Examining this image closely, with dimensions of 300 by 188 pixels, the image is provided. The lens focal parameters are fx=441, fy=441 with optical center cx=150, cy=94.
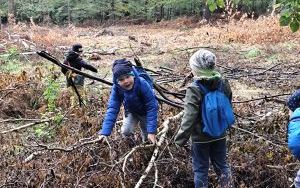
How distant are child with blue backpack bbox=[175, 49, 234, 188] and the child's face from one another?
0.77 m

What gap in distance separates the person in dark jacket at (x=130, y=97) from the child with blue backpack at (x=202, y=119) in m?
0.64

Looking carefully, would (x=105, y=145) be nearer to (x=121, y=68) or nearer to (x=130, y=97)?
(x=130, y=97)

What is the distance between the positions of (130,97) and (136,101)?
0.31 feet

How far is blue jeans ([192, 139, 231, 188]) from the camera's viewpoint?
4383 millimetres

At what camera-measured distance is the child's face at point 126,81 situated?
461cm

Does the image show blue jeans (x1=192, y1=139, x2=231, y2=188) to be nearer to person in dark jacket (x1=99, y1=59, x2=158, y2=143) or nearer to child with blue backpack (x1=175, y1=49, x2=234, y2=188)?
child with blue backpack (x1=175, y1=49, x2=234, y2=188)

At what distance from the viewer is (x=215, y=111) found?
403 cm

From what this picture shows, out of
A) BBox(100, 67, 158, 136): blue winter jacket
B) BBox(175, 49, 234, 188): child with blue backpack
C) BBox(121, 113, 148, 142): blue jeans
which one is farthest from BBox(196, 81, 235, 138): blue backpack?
BBox(121, 113, 148, 142): blue jeans

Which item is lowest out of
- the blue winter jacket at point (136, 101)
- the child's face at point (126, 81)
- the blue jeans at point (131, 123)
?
the blue jeans at point (131, 123)

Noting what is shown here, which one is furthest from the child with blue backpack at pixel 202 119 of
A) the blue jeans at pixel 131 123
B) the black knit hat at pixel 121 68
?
the blue jeans at pixel 131 123

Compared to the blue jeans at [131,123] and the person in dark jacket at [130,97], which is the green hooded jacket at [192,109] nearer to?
the person in dark jacket at [130,97]

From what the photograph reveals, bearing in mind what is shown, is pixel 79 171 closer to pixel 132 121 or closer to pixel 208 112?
pixel 132 121

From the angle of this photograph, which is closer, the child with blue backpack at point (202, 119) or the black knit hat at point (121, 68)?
the child with blue backpack at point (202, 119)

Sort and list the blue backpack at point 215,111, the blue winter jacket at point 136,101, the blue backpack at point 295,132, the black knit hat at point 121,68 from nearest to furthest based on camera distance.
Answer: the blue backpack at point 295,132 < the blue backpack at point 215,111 < the black knit hat at point 121,68 < the blue winter jacket at point 136,101
